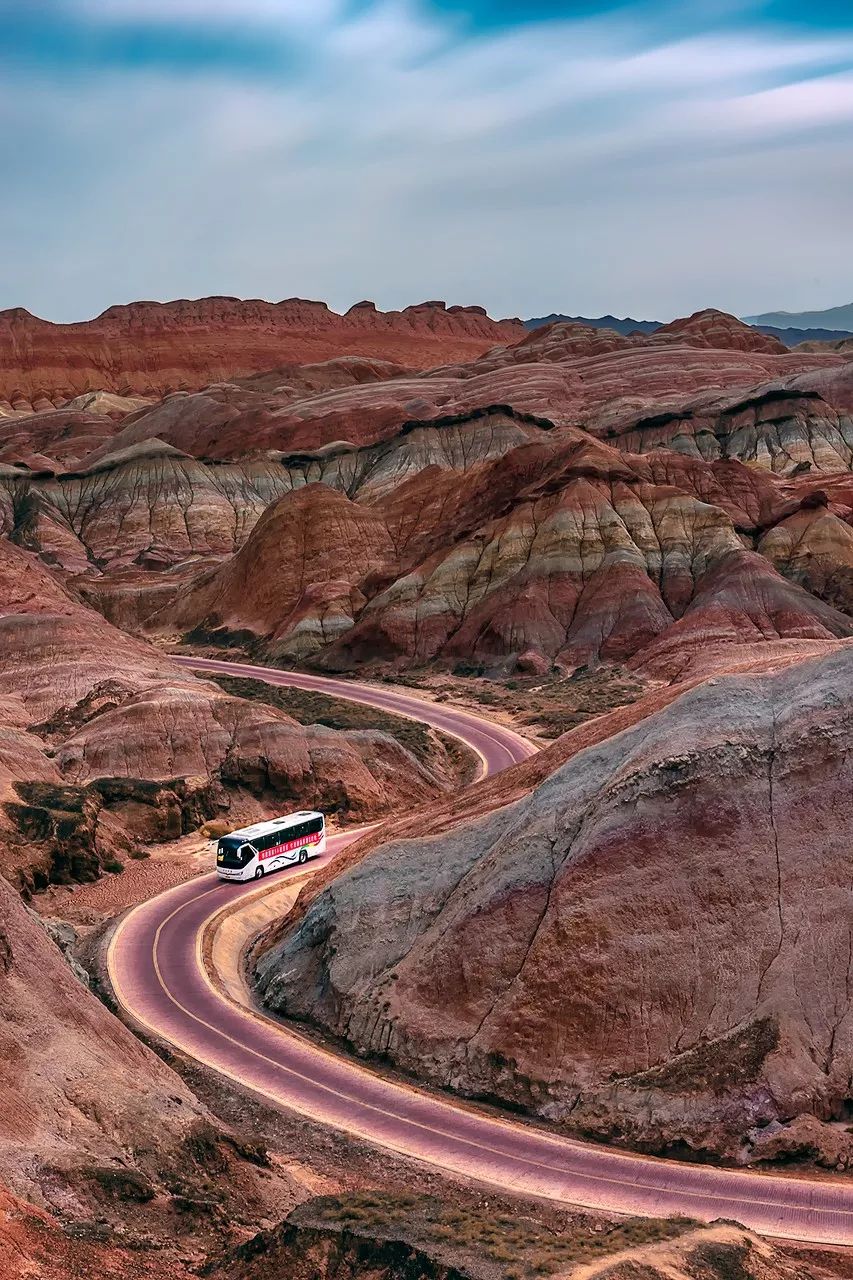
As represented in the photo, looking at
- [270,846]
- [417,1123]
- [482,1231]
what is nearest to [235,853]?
[270,846]

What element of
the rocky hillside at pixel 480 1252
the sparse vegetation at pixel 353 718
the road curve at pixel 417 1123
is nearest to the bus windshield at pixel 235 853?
the road curve at pixel 417 1123

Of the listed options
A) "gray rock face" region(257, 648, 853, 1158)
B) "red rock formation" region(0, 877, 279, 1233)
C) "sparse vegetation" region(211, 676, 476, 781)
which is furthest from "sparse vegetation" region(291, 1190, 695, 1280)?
"sparse vegetation" region(211, 676, 476, 781)

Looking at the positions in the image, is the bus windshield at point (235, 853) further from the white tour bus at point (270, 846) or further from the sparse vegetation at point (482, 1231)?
the sparse vegetation at point (482, 1231)

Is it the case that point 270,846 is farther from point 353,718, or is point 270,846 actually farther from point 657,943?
point 353,718

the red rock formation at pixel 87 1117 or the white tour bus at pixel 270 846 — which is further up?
the red rock formation at pixel 87 1117

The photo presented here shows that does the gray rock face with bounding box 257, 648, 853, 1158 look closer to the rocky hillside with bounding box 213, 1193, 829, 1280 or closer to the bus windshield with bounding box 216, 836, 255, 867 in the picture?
the rocky hillside with bounding box 213, 1193, 829, 1280
